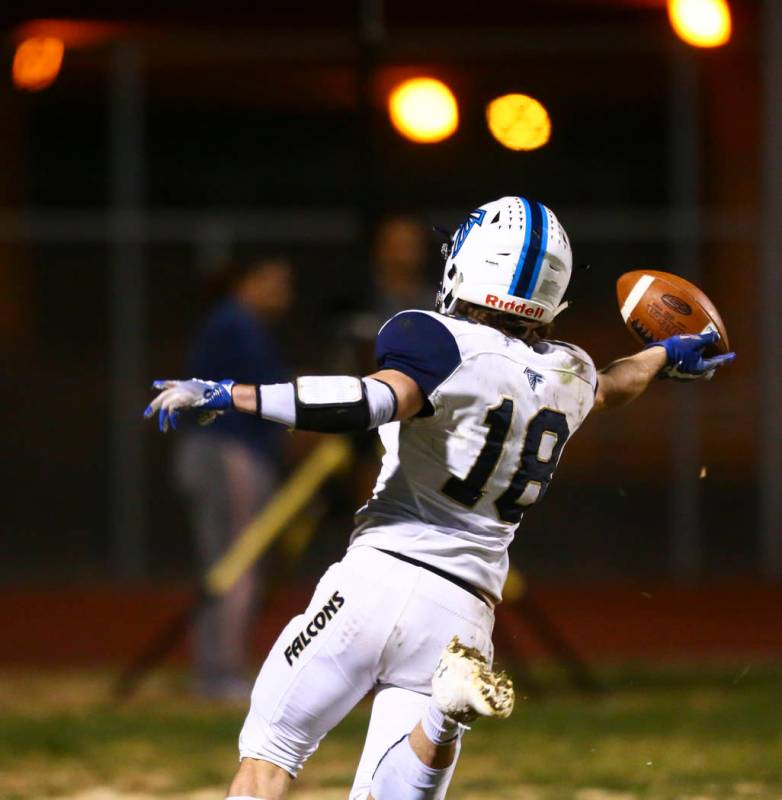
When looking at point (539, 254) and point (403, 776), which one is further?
point (539, 254)

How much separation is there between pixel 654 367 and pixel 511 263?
657mm

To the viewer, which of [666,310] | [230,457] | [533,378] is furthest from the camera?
[230,457]

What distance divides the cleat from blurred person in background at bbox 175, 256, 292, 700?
4213 millimetres

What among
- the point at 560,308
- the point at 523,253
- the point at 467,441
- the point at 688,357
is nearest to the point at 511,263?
the point at 523,253

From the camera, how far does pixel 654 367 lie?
15.0ft

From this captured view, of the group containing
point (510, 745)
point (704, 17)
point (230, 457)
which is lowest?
point (510, 745)

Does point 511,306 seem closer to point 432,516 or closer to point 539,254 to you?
point 539,254

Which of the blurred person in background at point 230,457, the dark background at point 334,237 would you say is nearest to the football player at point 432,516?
the blurred person in background at point 230,457

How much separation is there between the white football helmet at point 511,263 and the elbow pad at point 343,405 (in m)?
0.47

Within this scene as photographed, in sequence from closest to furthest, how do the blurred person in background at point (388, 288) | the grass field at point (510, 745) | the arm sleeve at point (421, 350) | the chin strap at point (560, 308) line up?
1. the arm sleeve at point (421, 350)
2. the chin strap at point (560, 308)
3. the grass field at point (510, 745)
4. the blurred person in background at point (388, 288)

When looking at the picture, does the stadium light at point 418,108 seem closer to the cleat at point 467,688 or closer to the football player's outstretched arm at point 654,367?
the football player's outstretched arm at point 654,367

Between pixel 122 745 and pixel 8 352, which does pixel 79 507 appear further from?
pixel 122 745

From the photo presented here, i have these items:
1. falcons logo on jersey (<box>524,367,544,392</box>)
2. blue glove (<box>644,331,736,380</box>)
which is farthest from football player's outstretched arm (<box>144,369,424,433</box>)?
blue glove (<box>644,331,736,380</box>)

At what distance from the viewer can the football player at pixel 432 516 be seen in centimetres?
396
